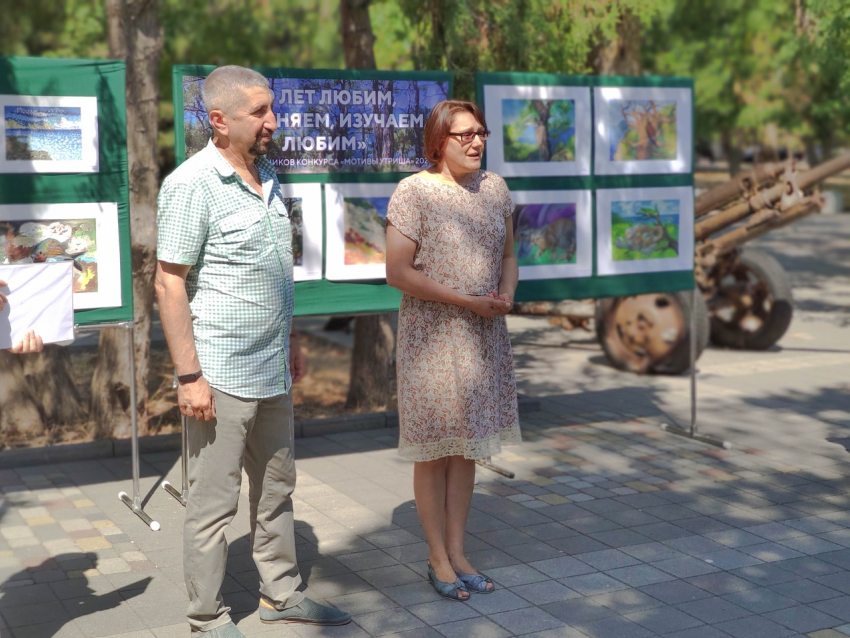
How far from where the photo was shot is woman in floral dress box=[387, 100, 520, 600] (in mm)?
4277

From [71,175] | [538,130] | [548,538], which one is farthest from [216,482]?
[538,130]

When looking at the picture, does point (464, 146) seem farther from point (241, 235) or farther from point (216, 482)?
point (216, 482)

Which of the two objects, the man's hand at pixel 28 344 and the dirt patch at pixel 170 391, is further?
the dirt patch at pixel 170 391

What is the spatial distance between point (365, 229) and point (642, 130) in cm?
197

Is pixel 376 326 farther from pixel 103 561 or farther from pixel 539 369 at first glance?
pixel 103 561

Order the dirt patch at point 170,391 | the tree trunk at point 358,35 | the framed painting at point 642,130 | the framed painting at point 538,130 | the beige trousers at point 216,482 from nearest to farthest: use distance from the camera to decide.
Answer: the beige trousers at point 216,482 → the framed painting at point 538,130 → the framed painting at point 642,130 → the dirt patch at point 170,391 → the tree trunk at point 358,35

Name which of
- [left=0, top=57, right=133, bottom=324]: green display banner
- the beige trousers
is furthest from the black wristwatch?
[left=0, top=57, right=133, bottom=324]: green display banner

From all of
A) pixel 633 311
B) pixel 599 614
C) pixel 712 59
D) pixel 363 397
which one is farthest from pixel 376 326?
pixel 712 59

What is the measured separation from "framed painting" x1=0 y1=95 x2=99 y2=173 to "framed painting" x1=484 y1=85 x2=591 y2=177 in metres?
2.26

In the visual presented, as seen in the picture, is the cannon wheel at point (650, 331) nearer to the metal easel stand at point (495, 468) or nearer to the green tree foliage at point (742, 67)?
the metal easel stand at point (495, 468)

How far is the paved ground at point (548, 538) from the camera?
13.5ft

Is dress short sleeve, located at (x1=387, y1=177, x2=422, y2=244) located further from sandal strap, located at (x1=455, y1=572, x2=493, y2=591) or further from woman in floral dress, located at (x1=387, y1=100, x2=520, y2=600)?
sandal strap, located at (x1=455, y1=572, x2=493, y2=591)

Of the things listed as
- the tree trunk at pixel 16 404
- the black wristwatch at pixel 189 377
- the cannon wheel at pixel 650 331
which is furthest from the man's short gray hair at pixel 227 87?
the cannon wheel at pixel 650 331

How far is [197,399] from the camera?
3.68m
